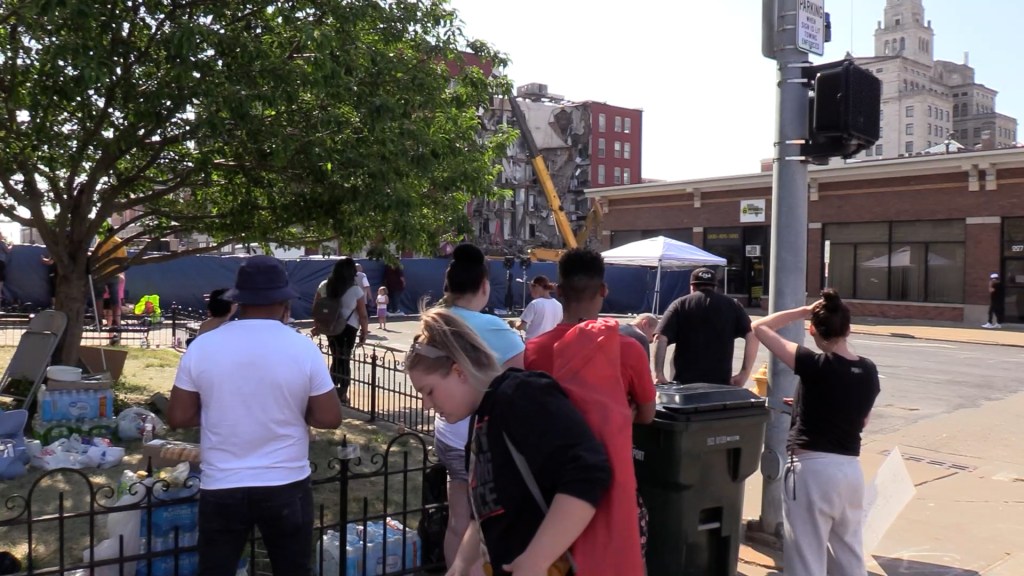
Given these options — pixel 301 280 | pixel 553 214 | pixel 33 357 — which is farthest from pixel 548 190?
pixel 33 357

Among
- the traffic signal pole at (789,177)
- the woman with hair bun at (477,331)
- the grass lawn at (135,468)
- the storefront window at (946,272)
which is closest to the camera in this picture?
the woman with hair bun at (477,331)

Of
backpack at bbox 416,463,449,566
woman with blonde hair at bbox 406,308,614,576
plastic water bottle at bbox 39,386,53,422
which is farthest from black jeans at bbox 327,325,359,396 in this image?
woman with blonde hair at bbox 406,308,614,576

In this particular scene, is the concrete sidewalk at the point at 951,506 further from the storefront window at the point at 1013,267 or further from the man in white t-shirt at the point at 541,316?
the storefront window at the point at 1013,267

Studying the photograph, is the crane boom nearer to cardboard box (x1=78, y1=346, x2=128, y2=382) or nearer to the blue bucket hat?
cardboard box (x1=78, y1=346, x2=128, y2=382)

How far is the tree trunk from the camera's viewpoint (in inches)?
344

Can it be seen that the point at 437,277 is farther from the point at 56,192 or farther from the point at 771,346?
the point at 771,346

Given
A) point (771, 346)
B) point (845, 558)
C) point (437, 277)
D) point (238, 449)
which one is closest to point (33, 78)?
point (238, 449)

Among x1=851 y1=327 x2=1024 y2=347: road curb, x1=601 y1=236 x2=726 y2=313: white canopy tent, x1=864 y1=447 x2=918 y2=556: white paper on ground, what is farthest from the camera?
x1=851 y1=327 x2=1024 y2=347: road curb

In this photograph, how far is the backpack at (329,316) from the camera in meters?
9.67

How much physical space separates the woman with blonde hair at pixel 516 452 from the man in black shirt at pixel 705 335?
12.4 feet

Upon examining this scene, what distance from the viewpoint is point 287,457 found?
3336 millimetres

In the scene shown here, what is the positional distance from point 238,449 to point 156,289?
926 inches

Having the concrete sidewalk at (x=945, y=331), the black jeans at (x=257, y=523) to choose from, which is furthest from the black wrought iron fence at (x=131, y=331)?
the concrete sidewalk at (x=945, y=331)

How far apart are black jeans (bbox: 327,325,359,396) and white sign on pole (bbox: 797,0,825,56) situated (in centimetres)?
600
